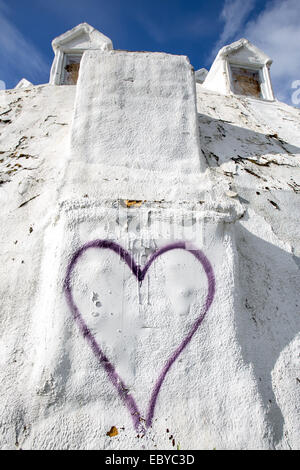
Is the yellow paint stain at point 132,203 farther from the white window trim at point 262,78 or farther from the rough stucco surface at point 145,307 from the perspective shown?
the white window trim at point 262,78

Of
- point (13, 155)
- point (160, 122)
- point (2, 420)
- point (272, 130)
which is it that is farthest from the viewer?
point (272, 130)

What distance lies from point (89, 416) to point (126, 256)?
Result: 0.94 meters

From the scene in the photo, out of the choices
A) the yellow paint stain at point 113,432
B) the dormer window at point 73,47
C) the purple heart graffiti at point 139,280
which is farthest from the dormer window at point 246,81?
Answer: the yellow paint stain at point 113,432

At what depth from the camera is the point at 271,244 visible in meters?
2.44

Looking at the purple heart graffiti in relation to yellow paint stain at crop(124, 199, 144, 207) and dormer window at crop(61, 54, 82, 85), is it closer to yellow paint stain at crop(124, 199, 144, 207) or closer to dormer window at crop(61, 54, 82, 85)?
yellow paint stain at crop(124, 199, 144, 207)

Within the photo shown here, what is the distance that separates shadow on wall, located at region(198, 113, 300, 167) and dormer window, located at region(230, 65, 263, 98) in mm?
1659

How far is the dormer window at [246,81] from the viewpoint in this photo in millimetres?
4911

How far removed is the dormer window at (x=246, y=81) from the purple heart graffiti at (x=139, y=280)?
13.1ft

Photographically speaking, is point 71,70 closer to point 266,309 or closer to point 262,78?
point 262,78

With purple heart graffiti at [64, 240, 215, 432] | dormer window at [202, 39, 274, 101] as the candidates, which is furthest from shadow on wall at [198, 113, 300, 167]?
dormer window at [202, 39, 274, 101]

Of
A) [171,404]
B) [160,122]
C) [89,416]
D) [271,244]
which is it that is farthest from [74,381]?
[160,122]

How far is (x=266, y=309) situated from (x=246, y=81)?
14.6 ft

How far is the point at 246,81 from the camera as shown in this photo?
508cm
